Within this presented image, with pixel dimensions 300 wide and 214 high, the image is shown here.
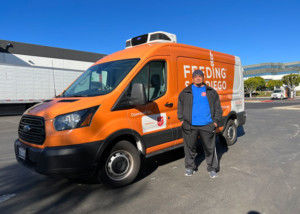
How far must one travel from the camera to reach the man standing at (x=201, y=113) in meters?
3.75

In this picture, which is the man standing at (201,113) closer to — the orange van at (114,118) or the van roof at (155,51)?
the orange van at (114,118)

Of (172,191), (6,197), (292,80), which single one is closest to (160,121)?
(172,191)

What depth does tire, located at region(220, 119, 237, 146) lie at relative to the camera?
231 inches

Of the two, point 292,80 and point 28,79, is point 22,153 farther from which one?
point 292,80

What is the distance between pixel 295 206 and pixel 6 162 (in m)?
5.44

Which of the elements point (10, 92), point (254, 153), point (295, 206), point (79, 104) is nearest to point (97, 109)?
→ point (79, 104)

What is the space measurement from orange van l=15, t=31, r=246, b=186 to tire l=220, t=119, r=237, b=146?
187cm

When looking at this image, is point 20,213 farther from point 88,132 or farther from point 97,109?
point 97,109

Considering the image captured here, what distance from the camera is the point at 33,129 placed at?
327 cm

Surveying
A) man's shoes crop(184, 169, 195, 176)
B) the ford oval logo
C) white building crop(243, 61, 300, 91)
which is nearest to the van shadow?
man's shoes crop(184, 169, 195, 176)

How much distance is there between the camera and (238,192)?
3.25m

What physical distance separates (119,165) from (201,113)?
1.56m

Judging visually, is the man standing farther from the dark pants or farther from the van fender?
the van fender

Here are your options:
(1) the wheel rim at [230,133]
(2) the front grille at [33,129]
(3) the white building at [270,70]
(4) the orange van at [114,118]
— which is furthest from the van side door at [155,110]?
(3) the white building at [270,70]
